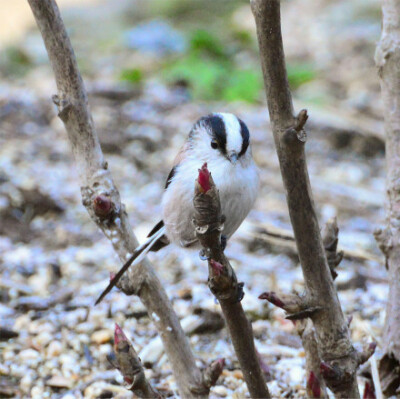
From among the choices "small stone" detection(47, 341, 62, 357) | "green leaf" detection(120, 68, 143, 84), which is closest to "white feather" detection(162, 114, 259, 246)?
"small stone" detection(47, 341, 62, 357)

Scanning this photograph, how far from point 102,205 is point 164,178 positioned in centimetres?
244

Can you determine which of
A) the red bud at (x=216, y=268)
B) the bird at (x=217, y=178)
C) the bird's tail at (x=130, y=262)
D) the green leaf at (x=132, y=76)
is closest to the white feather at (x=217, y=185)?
the bird at (x=217, y=178)

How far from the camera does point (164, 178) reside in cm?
416

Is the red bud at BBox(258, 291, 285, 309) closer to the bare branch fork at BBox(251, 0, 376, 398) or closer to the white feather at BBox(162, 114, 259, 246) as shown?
the bare branch fork at BBox(251, 0, 376, 398)

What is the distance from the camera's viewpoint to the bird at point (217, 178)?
2.19 meters

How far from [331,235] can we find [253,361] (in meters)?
0.37

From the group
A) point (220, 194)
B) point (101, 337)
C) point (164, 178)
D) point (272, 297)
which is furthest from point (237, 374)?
point (164, 178)

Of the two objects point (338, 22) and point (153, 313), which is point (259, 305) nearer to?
point (153, 313)

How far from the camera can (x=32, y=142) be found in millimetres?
4477

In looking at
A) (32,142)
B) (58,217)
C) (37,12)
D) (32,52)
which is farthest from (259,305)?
(32,52)

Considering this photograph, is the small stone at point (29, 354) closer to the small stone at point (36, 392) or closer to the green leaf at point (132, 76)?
the small stone at point (36, 392)

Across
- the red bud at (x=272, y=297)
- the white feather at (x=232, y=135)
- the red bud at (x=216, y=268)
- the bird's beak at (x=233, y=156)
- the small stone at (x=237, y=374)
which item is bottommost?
the red bud at (x=272, y=297)

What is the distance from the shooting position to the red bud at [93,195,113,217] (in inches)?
67.9

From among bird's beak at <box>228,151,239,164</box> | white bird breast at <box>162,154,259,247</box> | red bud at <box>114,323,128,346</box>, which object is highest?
bird's beak at <box>228,151,239,164</box>
